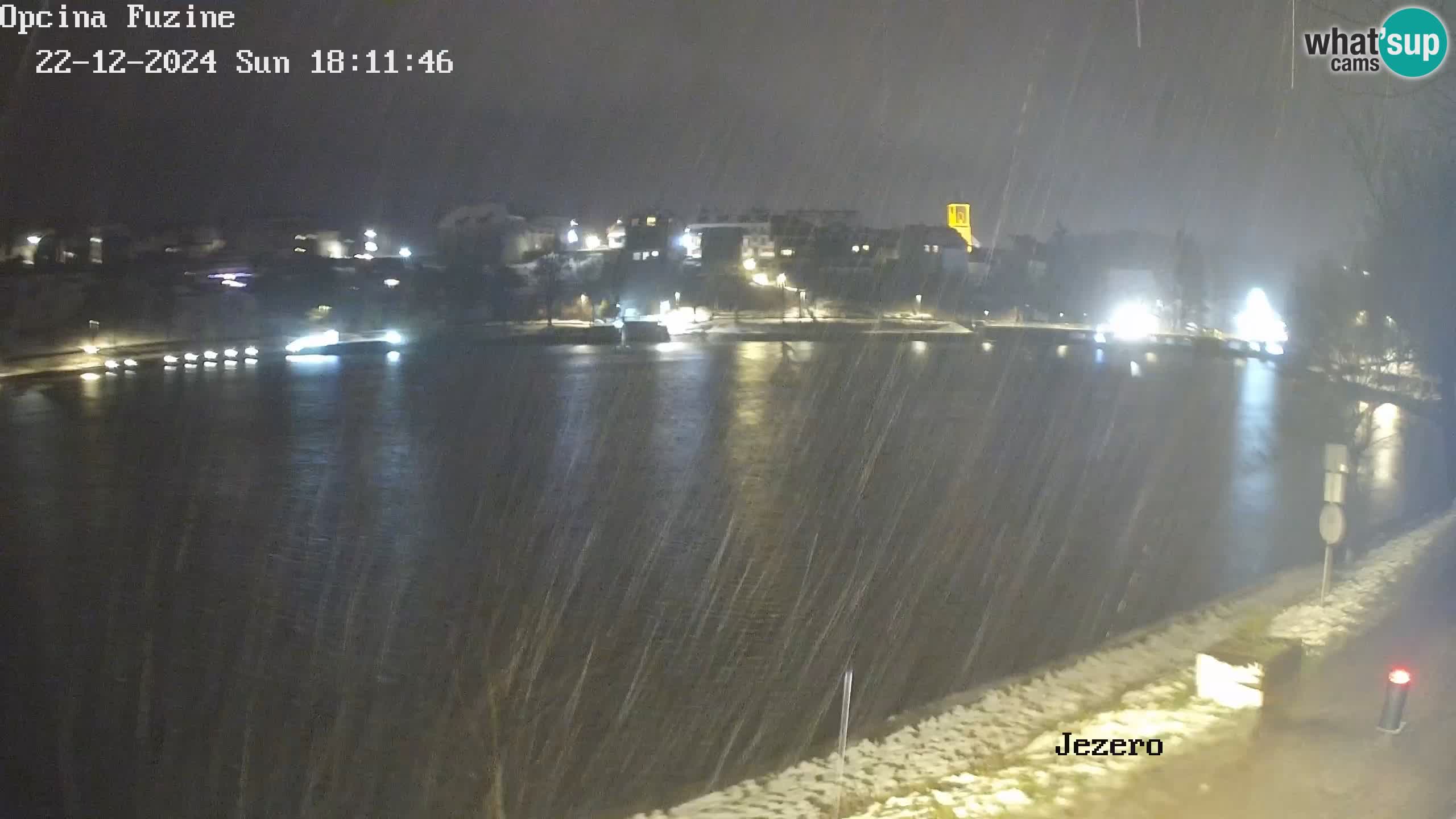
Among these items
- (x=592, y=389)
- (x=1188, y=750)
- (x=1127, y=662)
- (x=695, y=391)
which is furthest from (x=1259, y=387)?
Answer: (x=1188, y=750)

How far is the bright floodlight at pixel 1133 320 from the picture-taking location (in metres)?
49.2

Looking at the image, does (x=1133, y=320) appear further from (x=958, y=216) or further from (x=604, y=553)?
(x=604, y=553)

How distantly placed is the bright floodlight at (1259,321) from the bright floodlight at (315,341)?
94.5 ft

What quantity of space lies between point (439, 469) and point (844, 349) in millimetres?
23606

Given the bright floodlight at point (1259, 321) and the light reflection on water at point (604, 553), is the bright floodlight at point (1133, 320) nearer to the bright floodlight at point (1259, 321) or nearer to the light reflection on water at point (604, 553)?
the bright floodlight at point (1259, 321)

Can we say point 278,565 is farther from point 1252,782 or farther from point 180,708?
point 1252,782

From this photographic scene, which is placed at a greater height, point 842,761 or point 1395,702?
point 1395,702

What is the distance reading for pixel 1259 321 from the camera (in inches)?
1619

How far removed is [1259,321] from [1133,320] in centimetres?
1054

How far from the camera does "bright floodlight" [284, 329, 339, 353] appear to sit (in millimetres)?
31797

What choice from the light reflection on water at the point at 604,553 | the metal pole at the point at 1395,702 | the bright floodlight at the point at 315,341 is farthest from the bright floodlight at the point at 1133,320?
the metal pole at the point at 1395,702

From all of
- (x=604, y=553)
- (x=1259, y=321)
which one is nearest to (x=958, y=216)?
(x=604, y=553)

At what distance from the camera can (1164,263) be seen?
54.1m

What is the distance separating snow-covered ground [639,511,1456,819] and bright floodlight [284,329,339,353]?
28.8m
